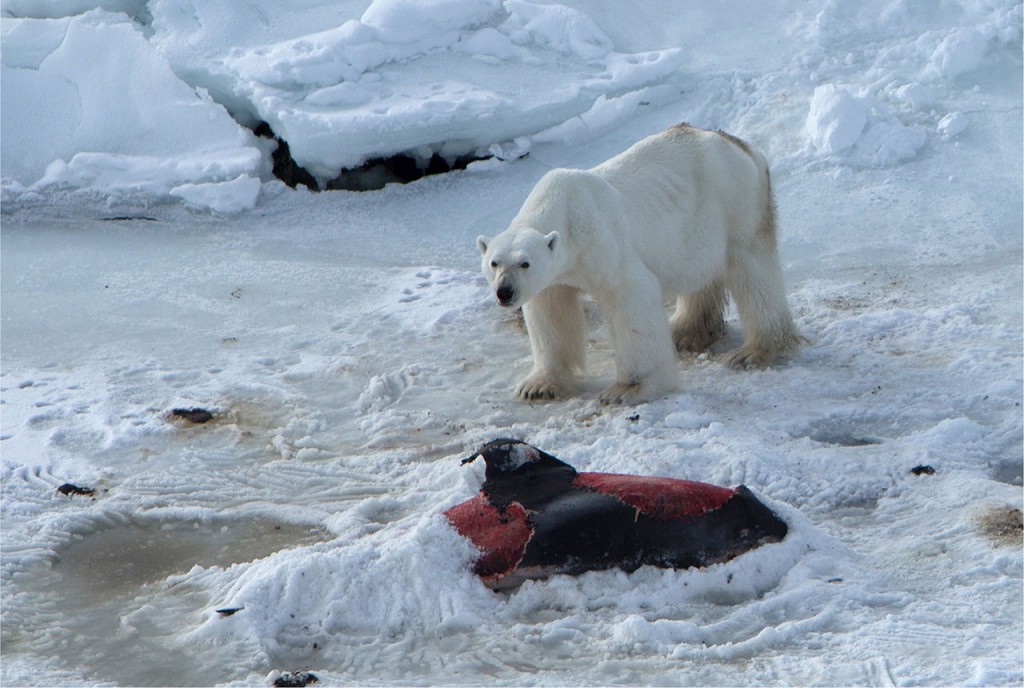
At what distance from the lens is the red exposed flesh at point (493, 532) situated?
12.1 ft

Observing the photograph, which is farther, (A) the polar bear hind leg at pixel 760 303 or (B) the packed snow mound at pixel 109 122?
(B) the packed snow mound at pixel 109 122

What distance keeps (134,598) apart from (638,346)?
A: 2302 mm

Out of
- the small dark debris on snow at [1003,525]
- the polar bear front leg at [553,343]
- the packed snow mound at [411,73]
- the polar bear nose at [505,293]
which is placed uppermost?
the packed snow mound at [411,73]

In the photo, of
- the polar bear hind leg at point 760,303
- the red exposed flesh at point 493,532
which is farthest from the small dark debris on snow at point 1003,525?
the polar bear hind leg at point 760,303

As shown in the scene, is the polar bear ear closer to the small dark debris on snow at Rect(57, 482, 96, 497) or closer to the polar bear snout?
the polar bear snout

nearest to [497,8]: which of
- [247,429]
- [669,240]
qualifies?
[669,240]

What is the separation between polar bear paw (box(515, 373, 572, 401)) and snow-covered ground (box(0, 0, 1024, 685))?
0.13m

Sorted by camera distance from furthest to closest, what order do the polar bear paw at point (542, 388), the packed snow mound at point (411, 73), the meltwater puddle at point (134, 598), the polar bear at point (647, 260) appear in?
the packed snow mound at point (411, 73), the polar bear paw at point (542, 388), the polar bear at point (647, 260), the meltwater puddle at point (134, 598)

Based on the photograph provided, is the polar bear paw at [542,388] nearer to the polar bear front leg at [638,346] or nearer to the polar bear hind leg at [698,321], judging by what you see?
the polar bear front leg at [638,346]

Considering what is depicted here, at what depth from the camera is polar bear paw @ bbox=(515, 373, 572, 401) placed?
5.29m

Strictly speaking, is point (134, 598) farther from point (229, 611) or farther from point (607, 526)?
point (607, 526)

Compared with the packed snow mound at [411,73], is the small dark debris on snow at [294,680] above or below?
below

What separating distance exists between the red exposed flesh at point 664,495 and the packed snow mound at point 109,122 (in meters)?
4.68

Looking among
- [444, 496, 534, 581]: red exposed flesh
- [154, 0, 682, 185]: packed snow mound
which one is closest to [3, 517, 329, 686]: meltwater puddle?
[444, 496, 534, 581]: red exposed flesh
